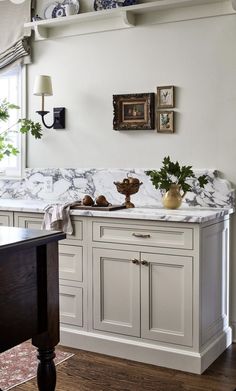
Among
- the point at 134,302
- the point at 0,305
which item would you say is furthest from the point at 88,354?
the point at 0,305

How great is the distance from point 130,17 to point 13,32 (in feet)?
3.66

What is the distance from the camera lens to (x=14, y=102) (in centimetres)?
462

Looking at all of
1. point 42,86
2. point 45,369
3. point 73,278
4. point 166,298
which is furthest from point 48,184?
point 45,369

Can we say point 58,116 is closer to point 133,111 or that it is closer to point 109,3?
point 133,111

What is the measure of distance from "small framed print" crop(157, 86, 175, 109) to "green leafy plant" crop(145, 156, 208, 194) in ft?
1.41

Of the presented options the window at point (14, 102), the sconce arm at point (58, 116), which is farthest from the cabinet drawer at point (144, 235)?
the window at point (14, 102)

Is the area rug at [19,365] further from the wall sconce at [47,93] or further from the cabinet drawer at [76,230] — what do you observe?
the wall sconce at [47,93]

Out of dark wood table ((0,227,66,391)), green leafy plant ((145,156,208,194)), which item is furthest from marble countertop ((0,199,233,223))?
dark wood table ((0,227,66,391))

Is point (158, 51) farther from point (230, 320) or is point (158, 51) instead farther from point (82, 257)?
point (230, 320)

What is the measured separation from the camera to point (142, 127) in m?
3.96

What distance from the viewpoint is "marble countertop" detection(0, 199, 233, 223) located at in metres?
3.19

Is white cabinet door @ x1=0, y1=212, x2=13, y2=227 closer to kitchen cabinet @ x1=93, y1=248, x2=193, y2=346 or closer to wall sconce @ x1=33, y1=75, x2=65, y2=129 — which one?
kitchen cabinet @ x1=93, y1=248, x2=193, y2=346

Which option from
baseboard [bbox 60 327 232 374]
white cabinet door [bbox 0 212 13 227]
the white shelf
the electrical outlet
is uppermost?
the white shelf

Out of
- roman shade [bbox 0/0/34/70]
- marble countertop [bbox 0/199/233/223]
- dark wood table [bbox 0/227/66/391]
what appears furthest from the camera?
roman shade [bbox 0/0/34/70]
